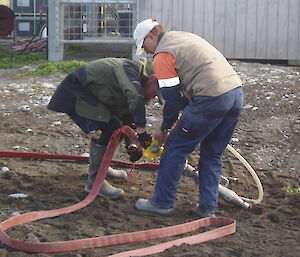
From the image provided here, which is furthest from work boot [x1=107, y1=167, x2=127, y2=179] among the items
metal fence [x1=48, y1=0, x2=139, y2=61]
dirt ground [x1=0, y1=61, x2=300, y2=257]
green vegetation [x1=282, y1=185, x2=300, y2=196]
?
A: metal fence [x1=48, y1=0, x2=139, y2=61]

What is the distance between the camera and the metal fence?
42.2ft

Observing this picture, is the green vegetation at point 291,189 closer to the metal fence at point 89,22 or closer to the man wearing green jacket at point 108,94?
the man wearing green jacket at point 108,94

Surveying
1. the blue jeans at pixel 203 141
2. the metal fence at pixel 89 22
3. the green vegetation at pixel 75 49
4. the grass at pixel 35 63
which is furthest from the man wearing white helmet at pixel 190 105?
the green vegetation at pixel 75 49

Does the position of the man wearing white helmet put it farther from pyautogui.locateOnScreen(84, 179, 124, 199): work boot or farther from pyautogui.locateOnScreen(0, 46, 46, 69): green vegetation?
pyautogui.locateOnScreen(0, 46, 46, 69): green vegetation

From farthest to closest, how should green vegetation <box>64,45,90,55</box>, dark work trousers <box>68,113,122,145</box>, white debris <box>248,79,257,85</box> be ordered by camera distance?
green vegetation <box>64,45,90,55</box>, white debris <box>248,79,257,85</box>, dark work trousers <box>68,113,122,145</box>

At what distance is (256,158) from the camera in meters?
7.43

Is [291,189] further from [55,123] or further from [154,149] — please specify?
[55,123]

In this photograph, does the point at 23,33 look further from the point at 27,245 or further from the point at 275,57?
the point at 27,245

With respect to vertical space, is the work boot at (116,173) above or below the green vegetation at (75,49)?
below

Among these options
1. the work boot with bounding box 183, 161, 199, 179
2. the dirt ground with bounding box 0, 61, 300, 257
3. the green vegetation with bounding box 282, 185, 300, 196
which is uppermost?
the work boot with bounding box 183, 161, 199, 179

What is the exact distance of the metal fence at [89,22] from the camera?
12859mm

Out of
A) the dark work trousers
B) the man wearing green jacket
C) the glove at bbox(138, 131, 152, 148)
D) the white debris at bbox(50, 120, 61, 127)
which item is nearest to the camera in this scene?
the man wearing green jacket

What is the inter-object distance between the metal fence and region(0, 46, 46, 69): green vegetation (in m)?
0.64

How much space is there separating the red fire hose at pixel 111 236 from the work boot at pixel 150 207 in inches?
14.9
